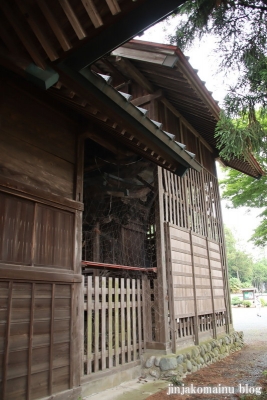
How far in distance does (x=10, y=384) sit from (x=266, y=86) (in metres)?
5.16

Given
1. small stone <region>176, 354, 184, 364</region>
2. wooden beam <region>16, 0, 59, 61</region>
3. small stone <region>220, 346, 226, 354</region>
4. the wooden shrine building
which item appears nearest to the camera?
wooden beam <region>16, 0, 59, 61</region>

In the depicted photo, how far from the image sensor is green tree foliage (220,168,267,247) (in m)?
11.4

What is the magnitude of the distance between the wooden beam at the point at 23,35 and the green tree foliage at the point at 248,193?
9.88m

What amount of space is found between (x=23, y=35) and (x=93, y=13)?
68cm

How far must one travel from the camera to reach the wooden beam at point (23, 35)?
2.48 m

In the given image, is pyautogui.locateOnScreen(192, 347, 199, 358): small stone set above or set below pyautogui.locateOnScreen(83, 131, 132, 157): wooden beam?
below

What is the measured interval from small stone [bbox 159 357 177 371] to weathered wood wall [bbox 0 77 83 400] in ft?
7.26

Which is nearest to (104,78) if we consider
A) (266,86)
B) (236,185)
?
(266,86)

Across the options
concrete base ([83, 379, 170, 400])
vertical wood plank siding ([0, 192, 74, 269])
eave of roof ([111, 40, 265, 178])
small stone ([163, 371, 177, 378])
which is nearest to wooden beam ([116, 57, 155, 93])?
eave of roof ([111, 40, 265, 178])

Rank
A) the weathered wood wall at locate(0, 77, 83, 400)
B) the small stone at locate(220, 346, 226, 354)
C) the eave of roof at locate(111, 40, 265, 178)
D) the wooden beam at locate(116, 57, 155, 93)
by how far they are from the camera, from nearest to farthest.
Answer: the weathered wood wall at locate(0, 77, 83, 400) < the eave of roof at locate(111, 40, 265, 178) < the wooden beam at locate(116, 57, 155, 93) < the small stone at locate(220, 346, 226, 354)

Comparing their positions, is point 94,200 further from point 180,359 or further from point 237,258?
point 237,258

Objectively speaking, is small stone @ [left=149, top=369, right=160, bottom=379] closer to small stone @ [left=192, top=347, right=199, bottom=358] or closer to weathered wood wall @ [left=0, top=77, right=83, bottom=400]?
small stone @ [left=192, top=347, right=199, bottom=358]

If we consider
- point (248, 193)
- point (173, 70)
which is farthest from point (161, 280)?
point (248, 193)

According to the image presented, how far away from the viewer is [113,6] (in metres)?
2.33
